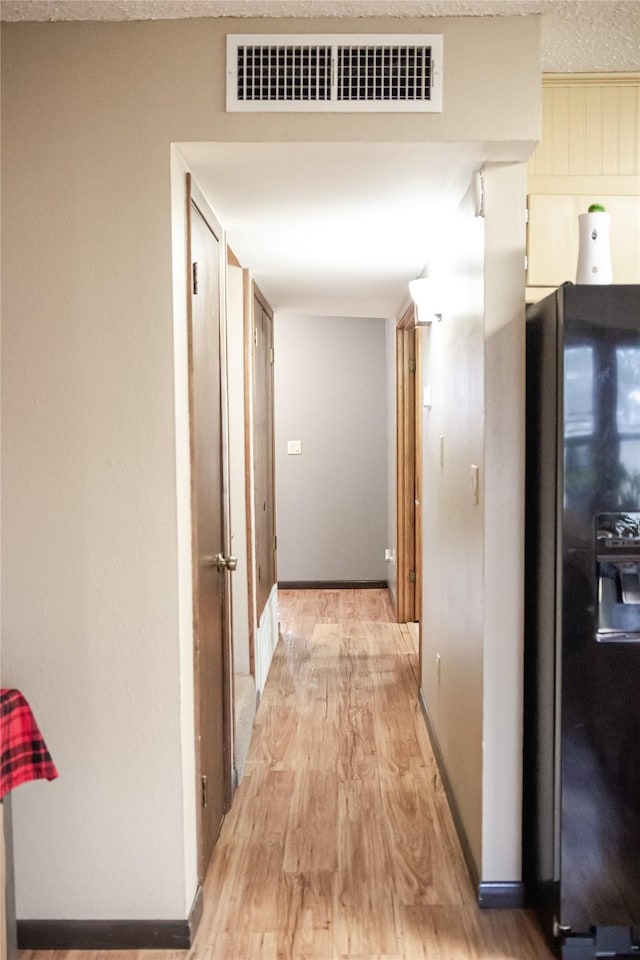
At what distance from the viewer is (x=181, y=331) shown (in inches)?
88.0

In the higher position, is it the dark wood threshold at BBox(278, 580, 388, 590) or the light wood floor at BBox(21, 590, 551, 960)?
the dark wood threshold at BBox(278, 580, 388, 590)

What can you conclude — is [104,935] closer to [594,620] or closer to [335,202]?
[594,620]

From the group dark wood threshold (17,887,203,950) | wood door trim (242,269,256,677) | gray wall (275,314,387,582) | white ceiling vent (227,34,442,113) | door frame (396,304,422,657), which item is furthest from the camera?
gray wall (275,314,387,582)

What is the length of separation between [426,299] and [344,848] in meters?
2.10

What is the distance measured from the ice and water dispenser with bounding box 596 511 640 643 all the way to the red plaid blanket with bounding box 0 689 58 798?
4.64 feet

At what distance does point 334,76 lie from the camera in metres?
2.07

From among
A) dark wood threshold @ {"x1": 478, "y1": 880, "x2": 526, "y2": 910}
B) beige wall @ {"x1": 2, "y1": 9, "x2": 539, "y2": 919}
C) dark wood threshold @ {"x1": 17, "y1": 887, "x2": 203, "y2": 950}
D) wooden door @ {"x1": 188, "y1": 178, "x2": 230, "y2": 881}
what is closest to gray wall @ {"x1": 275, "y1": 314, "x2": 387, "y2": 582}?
wooden door @ {"x1": 188, "y1": 178, "x2": 230, "y2": 881}

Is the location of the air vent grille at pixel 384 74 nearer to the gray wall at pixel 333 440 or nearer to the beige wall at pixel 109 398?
the beige wall at pixel 109 398

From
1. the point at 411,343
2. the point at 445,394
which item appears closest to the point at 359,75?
the point at 445,394

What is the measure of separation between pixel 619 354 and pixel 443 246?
1.28m

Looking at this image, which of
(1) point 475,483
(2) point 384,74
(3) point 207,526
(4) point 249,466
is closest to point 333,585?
(4) point 249,466

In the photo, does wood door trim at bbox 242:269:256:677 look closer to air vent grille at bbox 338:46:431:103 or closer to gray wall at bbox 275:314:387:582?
air vent grille at bbox 338:46:431:103

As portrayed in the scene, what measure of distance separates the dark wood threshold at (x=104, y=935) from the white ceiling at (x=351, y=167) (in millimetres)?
2084

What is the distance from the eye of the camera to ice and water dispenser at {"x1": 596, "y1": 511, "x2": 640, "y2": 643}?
79.3 inches
